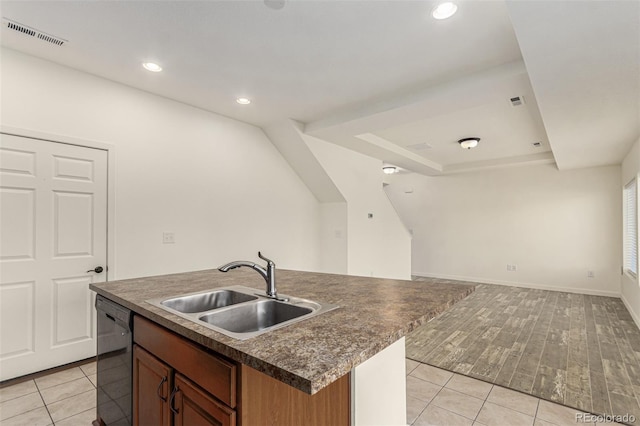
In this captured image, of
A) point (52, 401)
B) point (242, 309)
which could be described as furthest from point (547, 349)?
point (52, 401)

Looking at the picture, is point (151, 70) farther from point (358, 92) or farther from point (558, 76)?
point (558, 76)

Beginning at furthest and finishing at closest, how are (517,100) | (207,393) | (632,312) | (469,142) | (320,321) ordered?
(469,142) < (632,312) < (517,100) < (320,321) < (207,393)

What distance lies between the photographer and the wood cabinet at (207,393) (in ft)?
3.15

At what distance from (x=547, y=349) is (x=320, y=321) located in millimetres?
3246

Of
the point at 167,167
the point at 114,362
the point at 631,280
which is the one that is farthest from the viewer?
the point at 631,280

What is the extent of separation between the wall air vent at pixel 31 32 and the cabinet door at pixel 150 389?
239 centimetres

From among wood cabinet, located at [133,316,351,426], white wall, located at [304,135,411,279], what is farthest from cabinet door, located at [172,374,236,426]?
white wall, located at [304,135,411,279]

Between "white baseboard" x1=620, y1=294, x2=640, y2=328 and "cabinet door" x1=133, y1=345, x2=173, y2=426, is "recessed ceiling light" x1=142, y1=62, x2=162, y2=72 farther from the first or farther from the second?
"white baseboard" x1=620, y1=294, x2=640, y2=328

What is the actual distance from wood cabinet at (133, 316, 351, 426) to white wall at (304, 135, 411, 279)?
338 centimetres

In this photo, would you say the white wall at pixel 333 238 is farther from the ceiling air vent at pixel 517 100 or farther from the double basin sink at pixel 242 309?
the double basin sink at pixel 242 309

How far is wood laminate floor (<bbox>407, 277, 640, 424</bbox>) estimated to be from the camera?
239 cm

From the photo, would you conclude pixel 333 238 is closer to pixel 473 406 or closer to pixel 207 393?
pixel 473 406

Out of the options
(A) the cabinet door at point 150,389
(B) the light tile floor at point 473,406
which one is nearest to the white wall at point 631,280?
(B) the light tile floor at point 473,406

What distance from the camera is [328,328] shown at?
3.55 ft
